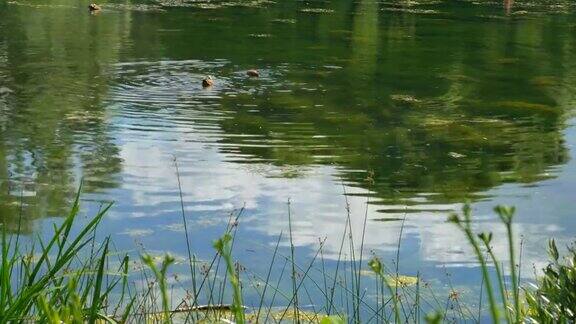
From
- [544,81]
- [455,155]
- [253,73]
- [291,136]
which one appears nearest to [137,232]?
[291,136]

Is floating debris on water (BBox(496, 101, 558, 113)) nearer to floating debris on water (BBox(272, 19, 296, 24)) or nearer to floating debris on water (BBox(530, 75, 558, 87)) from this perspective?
floating debris on water (BBox(530, 75, 558, 87))

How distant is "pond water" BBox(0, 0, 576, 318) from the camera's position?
6.07 metres

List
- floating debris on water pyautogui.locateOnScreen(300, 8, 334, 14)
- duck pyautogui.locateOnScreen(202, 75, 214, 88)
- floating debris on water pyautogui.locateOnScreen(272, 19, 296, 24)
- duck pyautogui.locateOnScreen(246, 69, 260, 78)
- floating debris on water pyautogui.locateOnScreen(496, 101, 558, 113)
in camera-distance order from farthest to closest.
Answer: floating debris on water pyautogui.locateOnScreen(300, 8, 334, 14)
floating debris on water pyautogui.locateOnScreen(272, 19, 296, 24)
duck pyautogui.locateOnScreen(246, 69, 260, 78)
duck pyautogui.locateOnScreen(202, 75, 214, 88)
floating debris on water pyautogui.locateOnScreen(496, 101, 558, 113)

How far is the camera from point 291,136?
8.66 m

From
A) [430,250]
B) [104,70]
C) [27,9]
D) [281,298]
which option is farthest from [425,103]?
[27,9]

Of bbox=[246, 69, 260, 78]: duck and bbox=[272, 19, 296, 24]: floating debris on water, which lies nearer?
bbox=[246, 69, 260, 78]: duck

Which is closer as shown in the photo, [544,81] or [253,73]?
[253,73]

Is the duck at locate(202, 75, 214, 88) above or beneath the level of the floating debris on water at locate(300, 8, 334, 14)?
beneath

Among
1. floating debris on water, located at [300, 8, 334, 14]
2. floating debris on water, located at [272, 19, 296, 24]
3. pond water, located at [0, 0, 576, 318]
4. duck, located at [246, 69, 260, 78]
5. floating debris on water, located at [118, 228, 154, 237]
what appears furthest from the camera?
floating debris on water, located at [300, 8, 334, 14]

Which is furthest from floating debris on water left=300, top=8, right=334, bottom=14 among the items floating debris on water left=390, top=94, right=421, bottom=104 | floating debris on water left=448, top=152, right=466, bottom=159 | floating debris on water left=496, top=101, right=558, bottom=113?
floating debris on water left=448, top=152, right=466, bottom=159

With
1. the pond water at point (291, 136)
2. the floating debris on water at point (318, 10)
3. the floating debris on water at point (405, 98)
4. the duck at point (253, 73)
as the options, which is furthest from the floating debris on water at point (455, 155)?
the floating debris on water at point (318, 10)

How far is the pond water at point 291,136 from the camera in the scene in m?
6.07

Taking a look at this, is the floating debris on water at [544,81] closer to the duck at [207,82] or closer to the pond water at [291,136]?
the pond water at [291,136]

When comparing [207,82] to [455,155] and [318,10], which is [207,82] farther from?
[318,10]
